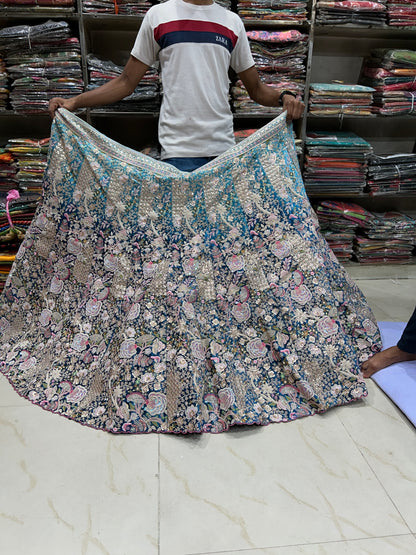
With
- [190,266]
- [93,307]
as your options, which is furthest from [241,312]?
[93,307]

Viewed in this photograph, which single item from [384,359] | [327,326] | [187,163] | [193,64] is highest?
[193,64]

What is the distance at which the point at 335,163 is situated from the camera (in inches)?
122

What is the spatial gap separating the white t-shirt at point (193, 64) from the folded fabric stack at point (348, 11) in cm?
109

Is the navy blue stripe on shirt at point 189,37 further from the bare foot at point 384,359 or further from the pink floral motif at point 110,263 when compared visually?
the bare foot at point 384,359

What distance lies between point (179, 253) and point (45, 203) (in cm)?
66

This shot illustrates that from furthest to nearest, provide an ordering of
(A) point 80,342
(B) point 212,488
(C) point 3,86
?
1. (C) point 3,86
2. (A) point 80,342
3. (B) point 212,488

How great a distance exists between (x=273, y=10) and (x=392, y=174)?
1.32 m

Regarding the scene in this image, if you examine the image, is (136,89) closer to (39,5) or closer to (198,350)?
(39,5)

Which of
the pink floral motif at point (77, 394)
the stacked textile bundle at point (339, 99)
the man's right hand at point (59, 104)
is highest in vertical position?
the man's right hand at point (59, 104)

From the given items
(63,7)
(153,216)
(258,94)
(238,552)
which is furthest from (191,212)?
(63,7)

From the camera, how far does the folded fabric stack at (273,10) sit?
274 centimetres

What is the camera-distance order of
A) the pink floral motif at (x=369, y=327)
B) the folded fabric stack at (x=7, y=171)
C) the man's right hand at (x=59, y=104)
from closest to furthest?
the man's right hand at (x=59, y=104), the pink floral motif at (x=369, y=327), the folded fabric stack at (x=7, y=171)

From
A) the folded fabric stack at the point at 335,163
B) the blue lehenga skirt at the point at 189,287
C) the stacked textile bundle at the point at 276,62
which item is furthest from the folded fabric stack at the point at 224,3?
the blue lehenga skirt at the point at 189,287

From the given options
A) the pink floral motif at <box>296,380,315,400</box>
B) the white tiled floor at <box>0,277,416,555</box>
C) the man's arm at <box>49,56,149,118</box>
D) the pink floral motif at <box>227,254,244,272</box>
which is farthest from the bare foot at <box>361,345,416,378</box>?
the man's arm at <box>49,56,149,118</box>
